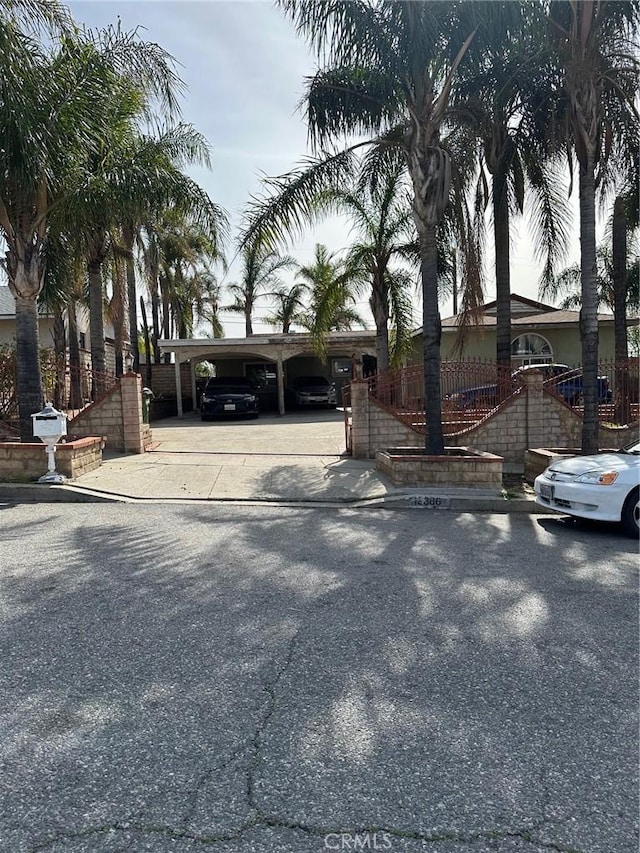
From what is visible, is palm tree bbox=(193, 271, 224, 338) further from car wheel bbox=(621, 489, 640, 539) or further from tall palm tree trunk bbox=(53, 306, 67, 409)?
car wheel bbox=(621, 489, 640, 539)

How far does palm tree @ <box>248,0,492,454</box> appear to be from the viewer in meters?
8.98

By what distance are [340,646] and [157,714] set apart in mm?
→ 1223

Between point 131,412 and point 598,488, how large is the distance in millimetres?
8881

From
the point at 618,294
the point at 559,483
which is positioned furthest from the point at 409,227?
the point at 559,483

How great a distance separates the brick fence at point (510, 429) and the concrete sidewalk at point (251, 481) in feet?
2.52

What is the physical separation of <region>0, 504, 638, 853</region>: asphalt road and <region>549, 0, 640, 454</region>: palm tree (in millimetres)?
5244

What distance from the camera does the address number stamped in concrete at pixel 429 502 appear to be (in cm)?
866

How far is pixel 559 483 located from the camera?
7.40 m

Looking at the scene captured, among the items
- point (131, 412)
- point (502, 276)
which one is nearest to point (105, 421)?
point (131, 412)

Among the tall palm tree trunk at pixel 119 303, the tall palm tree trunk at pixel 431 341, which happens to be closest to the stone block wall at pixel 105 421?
the tall palm tree trunk at pixel 119 303

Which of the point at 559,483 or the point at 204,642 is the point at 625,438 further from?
the point at 204,642

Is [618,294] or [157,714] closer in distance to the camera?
[157,714]

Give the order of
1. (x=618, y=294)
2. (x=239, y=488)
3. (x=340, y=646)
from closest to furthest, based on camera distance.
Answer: (x=340, y=646) → (x=239, y=488) → (x=618, y=294)

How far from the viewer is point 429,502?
868 cm
